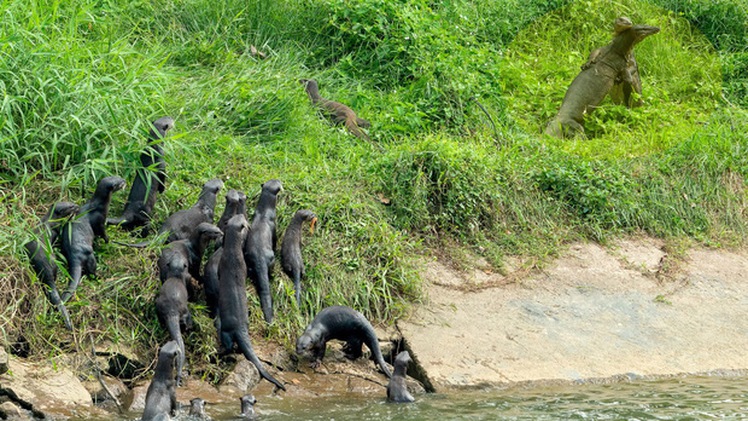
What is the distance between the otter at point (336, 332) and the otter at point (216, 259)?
1.88 ft

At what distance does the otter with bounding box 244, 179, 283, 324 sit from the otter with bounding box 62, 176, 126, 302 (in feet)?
2.80

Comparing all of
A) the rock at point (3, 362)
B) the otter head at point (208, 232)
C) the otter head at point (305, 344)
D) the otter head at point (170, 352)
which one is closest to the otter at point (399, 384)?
the otter head at point (305, 344)

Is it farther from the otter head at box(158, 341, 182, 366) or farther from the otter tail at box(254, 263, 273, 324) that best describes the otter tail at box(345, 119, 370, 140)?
the otter head at box(158, 341, 182, 366)

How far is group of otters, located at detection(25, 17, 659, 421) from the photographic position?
19.8ft

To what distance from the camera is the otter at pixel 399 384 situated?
237 inches

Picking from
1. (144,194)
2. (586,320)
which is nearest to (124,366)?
(144,194)

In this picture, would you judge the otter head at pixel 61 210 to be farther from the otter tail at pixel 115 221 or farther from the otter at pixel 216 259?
the otter at pixel 216 259

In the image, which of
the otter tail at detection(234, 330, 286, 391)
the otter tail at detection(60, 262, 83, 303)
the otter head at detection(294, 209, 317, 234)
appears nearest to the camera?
the otter tail at detection(234, 330, 286, 391)

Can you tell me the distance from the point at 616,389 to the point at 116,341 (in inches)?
113

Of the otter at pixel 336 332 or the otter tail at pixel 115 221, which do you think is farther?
the otter tail at pixel 115 221

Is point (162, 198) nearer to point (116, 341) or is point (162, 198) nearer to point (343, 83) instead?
point (116, 341)

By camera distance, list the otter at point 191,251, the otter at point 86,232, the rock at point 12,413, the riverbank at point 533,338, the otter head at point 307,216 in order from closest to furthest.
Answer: the rock at point 12,413
the riverbank at point 533,338
the otter at point 86,232
the otter at point 191,251
the otter head at point 307,216

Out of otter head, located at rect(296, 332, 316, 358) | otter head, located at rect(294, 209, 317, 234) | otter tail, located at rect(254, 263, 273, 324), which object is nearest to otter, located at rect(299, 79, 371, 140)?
otter head, located at rect(294, 209, 317, 234)

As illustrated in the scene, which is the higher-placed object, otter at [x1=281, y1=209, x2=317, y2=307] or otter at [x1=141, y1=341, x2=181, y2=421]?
otter at [x1=281, y1=209, x2=317, y2=307]
